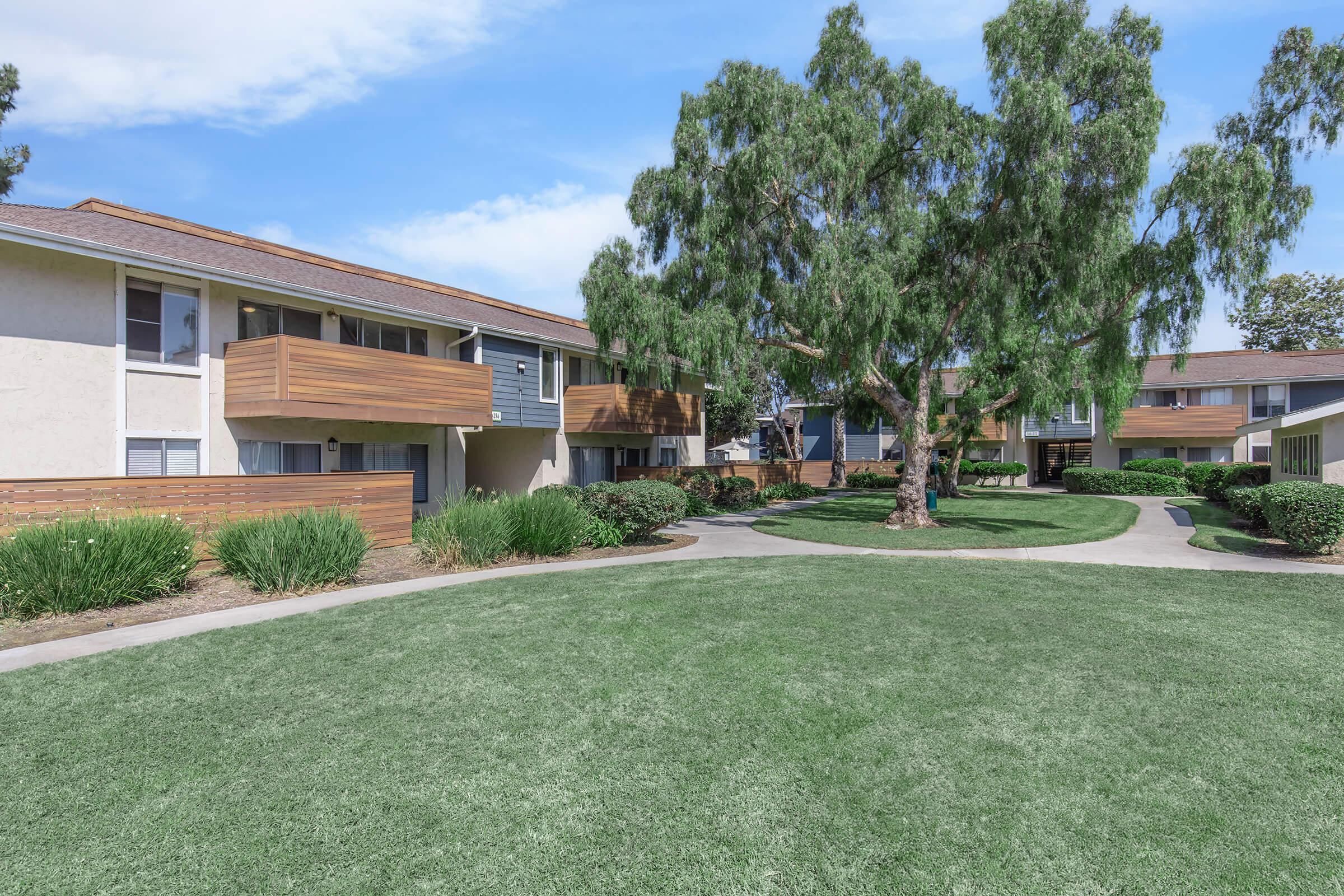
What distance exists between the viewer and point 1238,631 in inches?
277

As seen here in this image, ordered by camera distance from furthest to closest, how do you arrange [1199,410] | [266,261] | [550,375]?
[1199,410] < [550,375] < [266,261]

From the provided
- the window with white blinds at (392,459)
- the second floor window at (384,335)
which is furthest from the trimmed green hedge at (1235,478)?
the second floor window at (384,335)

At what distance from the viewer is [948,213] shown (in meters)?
16.9

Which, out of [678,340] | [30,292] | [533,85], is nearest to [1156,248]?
[678,340]

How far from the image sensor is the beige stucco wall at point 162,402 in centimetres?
1279

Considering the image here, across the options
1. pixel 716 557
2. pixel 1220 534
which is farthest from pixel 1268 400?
pixel 716 557

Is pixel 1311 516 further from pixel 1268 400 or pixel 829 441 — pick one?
pixel 829 441

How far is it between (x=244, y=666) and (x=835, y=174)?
588 inches

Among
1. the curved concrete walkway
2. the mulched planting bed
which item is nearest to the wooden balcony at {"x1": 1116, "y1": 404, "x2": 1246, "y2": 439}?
the curved concrete walkway

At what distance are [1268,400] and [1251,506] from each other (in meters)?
24.3

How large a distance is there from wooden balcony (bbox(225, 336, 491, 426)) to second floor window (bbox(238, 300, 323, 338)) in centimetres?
60

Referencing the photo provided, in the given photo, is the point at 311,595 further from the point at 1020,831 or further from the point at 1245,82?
the point at 1245,82

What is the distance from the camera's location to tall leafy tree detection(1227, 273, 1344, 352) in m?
47.4

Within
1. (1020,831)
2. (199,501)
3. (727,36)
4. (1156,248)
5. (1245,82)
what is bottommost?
(1020,831)
